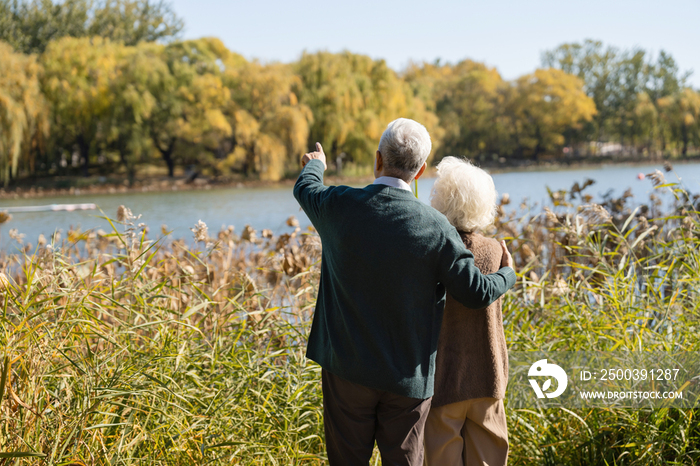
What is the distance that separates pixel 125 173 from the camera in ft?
103

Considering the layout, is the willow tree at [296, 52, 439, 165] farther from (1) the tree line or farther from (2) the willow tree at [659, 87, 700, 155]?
(2) the willow tree at [659, 87, 700, 155]

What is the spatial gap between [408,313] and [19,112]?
967 inches

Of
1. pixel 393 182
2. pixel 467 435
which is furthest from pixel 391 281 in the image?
pixel 467 435

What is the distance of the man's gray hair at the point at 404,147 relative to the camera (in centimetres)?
171

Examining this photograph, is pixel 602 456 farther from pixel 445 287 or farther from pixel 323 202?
pixel 323 202

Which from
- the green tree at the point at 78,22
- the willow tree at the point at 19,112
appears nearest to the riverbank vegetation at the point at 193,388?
the willow tree at the point at 19,112

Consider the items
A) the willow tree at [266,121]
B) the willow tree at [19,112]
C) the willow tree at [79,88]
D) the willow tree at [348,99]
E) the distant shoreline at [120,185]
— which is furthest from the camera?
the willow tree at [348,99]

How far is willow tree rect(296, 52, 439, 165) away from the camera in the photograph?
27.6 metres

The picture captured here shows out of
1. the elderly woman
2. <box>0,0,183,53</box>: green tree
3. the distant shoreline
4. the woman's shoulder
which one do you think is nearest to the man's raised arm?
the elderly woman

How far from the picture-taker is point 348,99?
2775 cm

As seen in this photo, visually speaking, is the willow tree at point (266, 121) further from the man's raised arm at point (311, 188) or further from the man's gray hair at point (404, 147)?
the man's gray hair at point (404, 147)

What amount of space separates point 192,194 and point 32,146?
22.8ft

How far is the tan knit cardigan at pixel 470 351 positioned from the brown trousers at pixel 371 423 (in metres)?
0.12

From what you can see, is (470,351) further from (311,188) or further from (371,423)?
(311,188)
